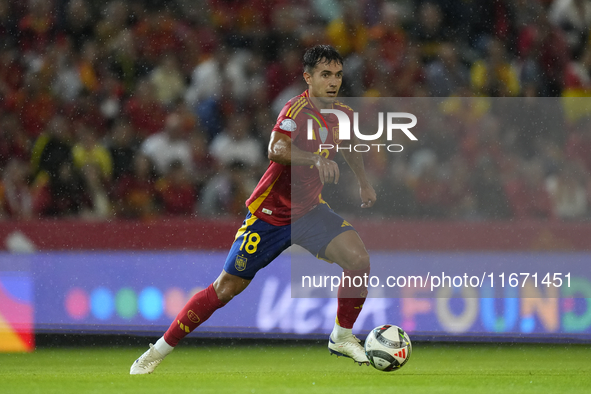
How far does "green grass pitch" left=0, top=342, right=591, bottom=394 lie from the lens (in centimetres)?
517

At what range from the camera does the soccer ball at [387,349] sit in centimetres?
533

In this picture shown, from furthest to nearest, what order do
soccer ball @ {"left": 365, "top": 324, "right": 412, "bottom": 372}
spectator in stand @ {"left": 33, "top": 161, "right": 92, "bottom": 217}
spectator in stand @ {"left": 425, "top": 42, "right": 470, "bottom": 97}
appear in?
spectator in stand @ {"left": 425, "top": 42, "right": 470, "bottom": 97}
spectator in stand @ {"left": 33, "top": 161, "right": 92, "bottom": 217}
soccer ball @ {"left": 365, "top": 324, "right": 412, "bottom": 372}

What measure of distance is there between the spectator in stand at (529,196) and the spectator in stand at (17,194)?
439 centimetres

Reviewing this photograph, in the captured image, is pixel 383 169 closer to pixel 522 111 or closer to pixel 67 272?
pixel 522 111

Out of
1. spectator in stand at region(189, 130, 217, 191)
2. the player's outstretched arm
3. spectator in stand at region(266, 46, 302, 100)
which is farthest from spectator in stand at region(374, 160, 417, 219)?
the player's outstretched arm

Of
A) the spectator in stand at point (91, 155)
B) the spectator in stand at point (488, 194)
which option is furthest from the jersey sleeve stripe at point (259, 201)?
the spectator in stand at point (91, 155)

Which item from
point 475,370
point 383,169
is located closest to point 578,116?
point 383,169

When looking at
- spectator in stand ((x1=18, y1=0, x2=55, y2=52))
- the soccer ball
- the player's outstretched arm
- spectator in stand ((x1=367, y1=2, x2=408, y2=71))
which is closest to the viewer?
the player's outstretched arm

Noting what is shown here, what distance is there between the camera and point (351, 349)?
559 cm

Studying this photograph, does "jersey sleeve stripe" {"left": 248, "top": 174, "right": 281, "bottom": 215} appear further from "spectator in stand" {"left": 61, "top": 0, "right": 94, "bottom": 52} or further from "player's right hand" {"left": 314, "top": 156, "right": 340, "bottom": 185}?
"spectator in stand" {"left": 61, "top": 0, "right": 94, "bottom": 52}

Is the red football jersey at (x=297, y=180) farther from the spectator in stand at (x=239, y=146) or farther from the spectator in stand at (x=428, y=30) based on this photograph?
the spectator in stand at (x=428, y=30)

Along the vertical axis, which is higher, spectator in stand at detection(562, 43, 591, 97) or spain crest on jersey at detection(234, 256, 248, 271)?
spectator in stand at detection(562, 43, 591, 97)

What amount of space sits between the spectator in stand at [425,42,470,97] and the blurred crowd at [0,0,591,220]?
18 millimetres

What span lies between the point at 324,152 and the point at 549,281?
→ 283 centimetres
